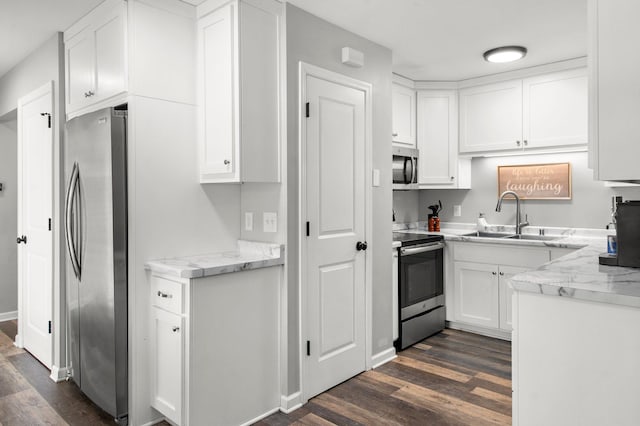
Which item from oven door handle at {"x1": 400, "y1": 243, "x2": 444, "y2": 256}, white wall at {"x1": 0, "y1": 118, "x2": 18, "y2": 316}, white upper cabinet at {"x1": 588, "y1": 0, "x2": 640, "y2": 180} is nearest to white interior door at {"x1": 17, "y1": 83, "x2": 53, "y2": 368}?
white wall at {"x1": 0, "y1": 118, "x2": 18, "y2": 316}

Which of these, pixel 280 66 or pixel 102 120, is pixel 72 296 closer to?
pixel 102 120

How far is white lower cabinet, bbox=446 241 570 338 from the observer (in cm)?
377

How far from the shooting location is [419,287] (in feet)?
12.7

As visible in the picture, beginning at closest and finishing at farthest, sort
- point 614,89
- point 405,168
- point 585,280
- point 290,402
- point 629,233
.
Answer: point 614,89 → point 585,280 → point 629,233 → point 290,402 → point 405,168

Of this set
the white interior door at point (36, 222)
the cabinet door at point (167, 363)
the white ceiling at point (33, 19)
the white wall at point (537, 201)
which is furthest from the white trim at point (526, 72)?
the white interior door at point (36, 222)

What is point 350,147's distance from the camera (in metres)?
3.10

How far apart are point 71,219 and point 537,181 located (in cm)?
398

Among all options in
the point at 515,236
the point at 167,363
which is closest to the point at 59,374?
the point at 167,363

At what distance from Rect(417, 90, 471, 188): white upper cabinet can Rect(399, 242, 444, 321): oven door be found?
0.77 metres

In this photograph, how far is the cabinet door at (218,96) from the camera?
2480mm

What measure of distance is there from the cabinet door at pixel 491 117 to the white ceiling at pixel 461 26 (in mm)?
296

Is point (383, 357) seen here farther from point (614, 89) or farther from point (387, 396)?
→ point (614, 89)

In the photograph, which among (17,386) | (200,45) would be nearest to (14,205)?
(17,386)

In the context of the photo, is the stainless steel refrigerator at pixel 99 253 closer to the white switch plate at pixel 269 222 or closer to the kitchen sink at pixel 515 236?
the white switch plate at pixel 269 222
